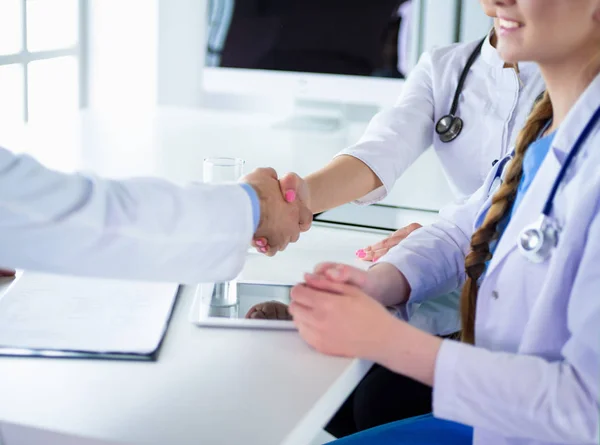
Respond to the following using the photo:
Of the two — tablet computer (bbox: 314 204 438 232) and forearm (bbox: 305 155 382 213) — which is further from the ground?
forearm (bbox: 305 155 382 213)

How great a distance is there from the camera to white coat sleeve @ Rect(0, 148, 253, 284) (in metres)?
0.77

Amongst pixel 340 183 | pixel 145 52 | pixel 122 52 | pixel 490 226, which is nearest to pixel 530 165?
pixel 490 226

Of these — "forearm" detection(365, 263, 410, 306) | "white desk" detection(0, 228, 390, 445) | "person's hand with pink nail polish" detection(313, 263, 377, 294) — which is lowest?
"white desk" detection(0, 228, 390, 445)

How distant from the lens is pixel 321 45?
235 centimetres

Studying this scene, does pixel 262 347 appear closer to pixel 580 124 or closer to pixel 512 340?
pixel 512 340

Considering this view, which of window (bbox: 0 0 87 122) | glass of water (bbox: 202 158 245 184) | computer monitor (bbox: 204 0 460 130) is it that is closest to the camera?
glass of water (bbox: 202 158 245 184)

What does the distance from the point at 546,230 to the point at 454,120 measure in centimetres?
66

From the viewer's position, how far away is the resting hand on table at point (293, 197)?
117 cm

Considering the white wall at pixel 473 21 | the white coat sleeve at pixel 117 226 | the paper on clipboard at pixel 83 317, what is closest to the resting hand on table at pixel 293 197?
the paper on clipboard at pixel 83 317

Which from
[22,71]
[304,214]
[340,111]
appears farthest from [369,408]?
[22,71]

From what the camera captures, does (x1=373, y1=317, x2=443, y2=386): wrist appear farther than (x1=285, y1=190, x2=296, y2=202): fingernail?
No

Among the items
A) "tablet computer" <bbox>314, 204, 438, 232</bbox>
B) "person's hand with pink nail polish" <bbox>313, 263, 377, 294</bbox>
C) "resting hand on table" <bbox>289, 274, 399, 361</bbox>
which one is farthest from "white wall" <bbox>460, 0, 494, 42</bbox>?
"resting hand on table" <bbox>289, 274, 399, 361</bbox>

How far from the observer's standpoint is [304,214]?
1.28 metres

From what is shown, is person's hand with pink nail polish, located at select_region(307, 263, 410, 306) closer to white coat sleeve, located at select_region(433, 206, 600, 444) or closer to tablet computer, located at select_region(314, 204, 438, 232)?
white coat sleeve, located at select_region(433, 206, 600, 444)
